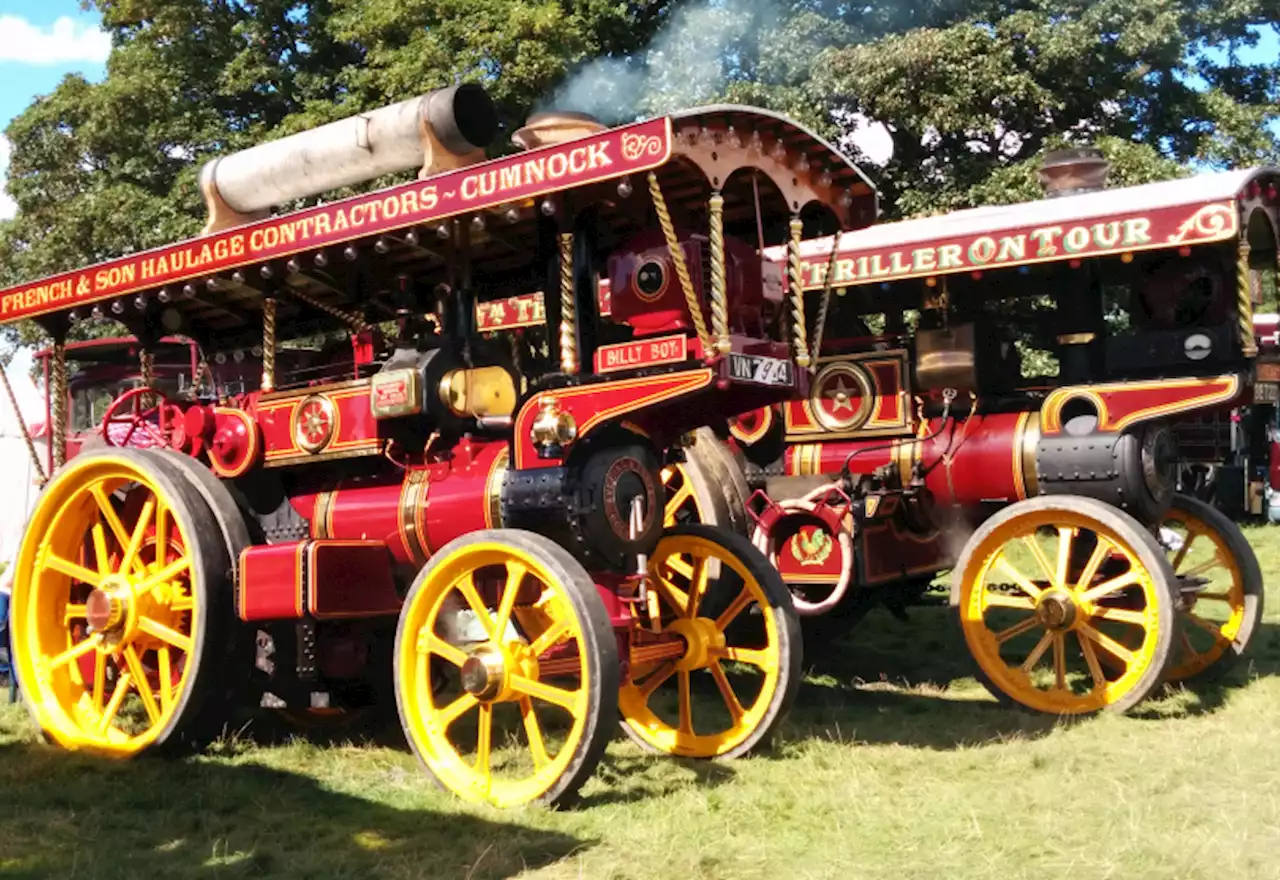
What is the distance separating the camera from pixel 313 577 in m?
5.14

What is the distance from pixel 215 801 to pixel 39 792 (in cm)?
71

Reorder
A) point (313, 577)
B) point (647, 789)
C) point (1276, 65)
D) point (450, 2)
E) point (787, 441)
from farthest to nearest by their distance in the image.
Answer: point (1276, 65) → point (450, 2) → point (787, 441) → point (313, 577) → point (647, 789)

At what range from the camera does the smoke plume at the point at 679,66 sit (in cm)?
1547

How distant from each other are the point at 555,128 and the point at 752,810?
2.63 metres

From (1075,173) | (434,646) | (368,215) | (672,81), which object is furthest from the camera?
(672,81)

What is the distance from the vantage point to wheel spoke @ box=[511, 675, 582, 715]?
4352mm

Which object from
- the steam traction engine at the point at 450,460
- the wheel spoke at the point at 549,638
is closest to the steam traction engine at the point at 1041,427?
the steam traction engine at the point at 450,460

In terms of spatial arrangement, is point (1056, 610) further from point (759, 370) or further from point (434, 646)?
point (434, 646)

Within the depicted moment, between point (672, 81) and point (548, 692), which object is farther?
point (672, 81)

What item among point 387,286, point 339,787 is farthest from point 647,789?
point 387,286

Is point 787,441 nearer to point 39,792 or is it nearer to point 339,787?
point 339,787

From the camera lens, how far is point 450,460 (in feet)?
17.7

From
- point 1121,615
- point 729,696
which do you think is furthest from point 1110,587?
point 729,696

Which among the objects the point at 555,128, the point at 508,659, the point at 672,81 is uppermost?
the point at 672,81
